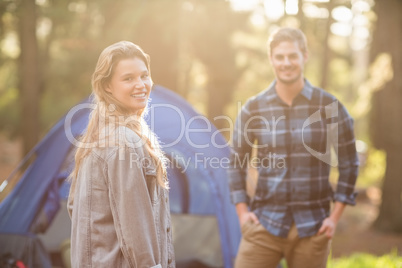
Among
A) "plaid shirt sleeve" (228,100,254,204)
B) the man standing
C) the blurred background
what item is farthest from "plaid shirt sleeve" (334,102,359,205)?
the blurred background

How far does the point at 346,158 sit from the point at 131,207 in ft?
5.63

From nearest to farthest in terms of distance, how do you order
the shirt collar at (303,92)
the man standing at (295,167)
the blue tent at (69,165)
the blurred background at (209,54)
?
the man standing at (295,167) < the shirt collar at (303,92) < the blue tent at (69,165) < the blurred background at (209,54)

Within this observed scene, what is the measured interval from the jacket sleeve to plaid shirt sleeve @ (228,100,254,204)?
1.39 metres

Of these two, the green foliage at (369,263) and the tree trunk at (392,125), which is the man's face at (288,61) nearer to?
the green foliage at (369,263)

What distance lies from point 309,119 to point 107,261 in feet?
5.50

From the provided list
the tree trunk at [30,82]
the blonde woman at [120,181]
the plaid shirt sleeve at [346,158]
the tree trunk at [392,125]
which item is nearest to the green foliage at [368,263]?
the plaid shirt sleeve at [346,158]

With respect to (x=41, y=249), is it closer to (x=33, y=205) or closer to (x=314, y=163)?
(x=33, y=205)

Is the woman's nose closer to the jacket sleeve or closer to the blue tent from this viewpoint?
the jacket sleeve

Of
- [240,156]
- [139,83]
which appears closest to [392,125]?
[240,156]

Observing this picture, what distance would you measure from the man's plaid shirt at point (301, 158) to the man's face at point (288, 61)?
5.6 inches

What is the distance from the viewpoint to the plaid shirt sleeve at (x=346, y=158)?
304 centimetres

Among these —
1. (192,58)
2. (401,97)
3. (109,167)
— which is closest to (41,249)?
(109,167)

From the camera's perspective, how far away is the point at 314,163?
9.86 feet

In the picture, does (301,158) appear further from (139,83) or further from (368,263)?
(368,263)
